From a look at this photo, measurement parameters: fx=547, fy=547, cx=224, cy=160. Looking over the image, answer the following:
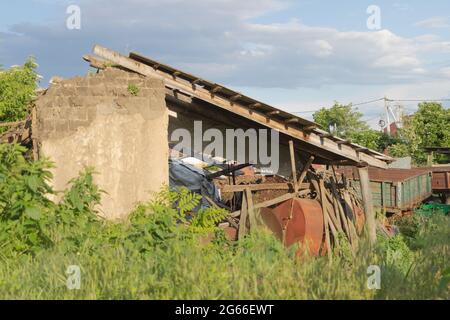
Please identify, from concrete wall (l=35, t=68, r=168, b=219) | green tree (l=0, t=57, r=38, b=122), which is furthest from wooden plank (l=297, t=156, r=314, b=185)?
green tree (l=0, t=57, r=38, b=122)

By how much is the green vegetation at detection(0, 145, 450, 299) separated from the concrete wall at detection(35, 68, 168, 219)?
1.18 m

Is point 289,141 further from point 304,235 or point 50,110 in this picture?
point 50,110

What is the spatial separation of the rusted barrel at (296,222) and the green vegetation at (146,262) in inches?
103

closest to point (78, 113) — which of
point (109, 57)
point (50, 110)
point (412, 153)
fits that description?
point (50, 110)

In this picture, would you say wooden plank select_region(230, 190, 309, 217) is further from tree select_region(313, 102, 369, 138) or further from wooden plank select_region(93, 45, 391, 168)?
tree select_region(313, 102, 369, 138)

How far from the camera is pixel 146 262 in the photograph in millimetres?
5195

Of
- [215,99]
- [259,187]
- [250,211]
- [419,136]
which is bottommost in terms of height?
[250,211]

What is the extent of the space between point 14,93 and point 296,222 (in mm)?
10081

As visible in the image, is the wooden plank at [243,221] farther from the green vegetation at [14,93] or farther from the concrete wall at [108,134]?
the green vegetation at [14,93]

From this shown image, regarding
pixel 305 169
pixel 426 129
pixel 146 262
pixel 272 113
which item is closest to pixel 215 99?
pixel 272 113

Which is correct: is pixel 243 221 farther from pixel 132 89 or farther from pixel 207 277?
pixel 207 277

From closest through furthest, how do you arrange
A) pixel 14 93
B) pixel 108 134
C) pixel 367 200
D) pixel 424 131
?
pixel 108 134, pixel 367 200, pixel 14 93, pixel 424 131

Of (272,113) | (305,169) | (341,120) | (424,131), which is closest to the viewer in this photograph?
(272,113)

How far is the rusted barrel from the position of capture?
983cm
